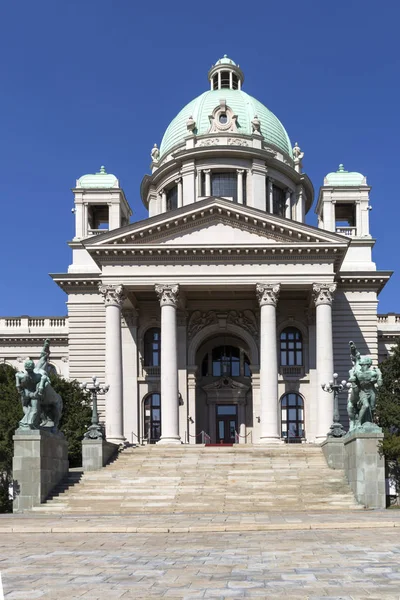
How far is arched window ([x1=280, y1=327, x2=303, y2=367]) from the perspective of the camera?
53.9 m

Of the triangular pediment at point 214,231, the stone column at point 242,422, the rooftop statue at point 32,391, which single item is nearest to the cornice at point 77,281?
the triangular pediment at point 214,231

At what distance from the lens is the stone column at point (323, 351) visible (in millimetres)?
46250

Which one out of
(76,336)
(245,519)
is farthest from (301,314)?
(245,519)

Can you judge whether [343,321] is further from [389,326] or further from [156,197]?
[156,197]

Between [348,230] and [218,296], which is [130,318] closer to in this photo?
Result: [218,296]

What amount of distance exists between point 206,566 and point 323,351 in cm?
3419

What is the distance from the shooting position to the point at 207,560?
14328 millimetres

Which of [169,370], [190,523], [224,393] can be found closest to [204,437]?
[224,393]

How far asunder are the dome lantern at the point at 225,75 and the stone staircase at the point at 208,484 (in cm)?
4443

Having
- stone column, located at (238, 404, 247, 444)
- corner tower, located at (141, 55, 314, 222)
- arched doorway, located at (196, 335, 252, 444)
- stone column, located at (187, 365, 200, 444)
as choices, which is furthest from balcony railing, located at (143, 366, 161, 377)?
corner tower, located at (141, 55, 314, 222)

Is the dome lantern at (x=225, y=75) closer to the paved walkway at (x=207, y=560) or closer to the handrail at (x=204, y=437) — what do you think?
the handrail at (x=204, y=437)

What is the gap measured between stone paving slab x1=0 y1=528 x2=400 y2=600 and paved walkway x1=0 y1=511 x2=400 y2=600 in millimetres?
17

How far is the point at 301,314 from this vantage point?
2108 inches

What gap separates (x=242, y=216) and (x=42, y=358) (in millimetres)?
20009
